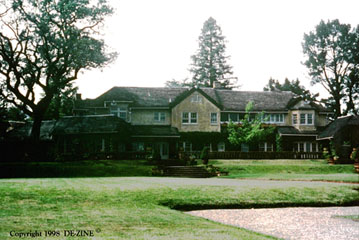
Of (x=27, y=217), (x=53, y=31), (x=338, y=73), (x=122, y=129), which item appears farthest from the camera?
(x=338, y=73)

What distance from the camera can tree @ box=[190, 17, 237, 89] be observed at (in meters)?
77.6

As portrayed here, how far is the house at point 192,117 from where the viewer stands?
51.5 metres

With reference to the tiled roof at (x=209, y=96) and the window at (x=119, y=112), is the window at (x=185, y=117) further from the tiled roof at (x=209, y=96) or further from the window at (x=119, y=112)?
the window at (x=119, y=112)

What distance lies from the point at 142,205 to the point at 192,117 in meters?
38.2

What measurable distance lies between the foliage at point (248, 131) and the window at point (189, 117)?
453 cm

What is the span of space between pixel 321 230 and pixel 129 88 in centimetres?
4666

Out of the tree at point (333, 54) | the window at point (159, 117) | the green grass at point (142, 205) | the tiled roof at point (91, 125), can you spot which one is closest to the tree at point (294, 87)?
the tree at point (333, 54)

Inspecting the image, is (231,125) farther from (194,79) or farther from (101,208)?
(101,208)

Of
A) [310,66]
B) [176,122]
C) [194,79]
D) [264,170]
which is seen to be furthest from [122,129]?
[310,66]

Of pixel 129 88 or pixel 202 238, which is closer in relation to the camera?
pixel 202 238

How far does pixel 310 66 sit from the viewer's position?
69812 mm

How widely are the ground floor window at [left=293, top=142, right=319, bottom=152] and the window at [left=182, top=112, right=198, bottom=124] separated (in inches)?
535

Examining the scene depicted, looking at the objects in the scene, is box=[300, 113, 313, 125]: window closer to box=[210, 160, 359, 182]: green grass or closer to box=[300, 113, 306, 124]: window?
box=[300, 113, 306, 124]: window

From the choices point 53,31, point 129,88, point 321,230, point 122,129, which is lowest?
point 321,230
